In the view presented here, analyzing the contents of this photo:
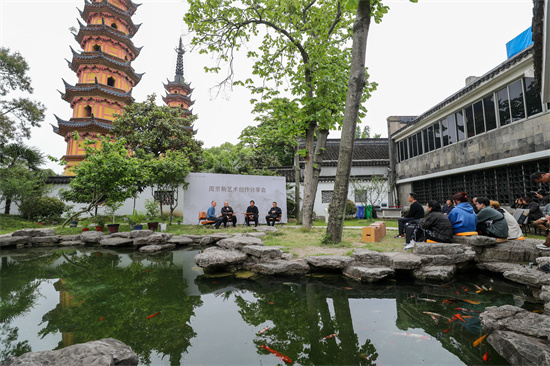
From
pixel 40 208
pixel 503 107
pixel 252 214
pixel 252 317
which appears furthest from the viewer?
pixel 40 208

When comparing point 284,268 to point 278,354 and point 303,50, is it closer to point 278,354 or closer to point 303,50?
point 278,354

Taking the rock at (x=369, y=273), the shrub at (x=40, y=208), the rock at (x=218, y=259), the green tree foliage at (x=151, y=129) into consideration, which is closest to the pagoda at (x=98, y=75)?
the green tree foliage at (x=151, y=129)

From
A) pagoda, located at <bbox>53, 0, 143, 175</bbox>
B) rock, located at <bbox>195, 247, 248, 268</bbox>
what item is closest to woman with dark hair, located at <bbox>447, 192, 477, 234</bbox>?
rock, located at <bbox>195, 247, 248, 268</bbox>

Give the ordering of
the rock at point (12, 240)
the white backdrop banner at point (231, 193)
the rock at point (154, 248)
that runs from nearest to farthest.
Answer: the rock at point (154, 248) < the rock at point (12, 240) < the white backdrop banner at point (231, 193)

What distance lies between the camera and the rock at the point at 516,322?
2178mm

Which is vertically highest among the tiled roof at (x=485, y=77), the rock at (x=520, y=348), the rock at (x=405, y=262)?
the tiled roof at (x=485, y=77)

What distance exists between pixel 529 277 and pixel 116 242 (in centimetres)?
940

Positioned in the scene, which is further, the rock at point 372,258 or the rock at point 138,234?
the rock at point 138,234

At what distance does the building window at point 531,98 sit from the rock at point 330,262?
26.7 feet

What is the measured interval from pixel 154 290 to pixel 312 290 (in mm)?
2345

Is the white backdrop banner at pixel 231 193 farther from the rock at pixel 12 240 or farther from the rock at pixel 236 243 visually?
the rock at pixel 236 243

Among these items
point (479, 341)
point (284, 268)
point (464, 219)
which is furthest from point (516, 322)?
point (464, 219)

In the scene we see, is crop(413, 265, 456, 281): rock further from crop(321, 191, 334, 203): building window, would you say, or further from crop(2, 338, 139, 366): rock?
crop(321, 191, 334, 203): building window

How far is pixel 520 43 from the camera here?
10148 mm
